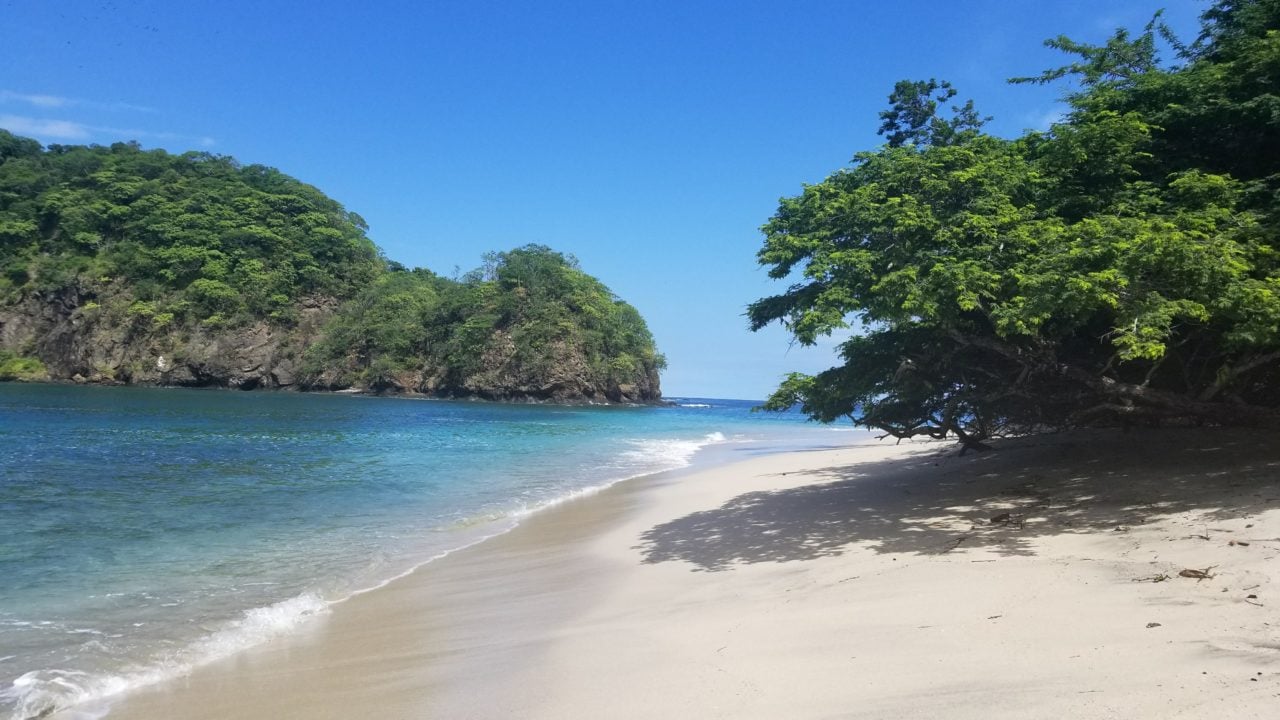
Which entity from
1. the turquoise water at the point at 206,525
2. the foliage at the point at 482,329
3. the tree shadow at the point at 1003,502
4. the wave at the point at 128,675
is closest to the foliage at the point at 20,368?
the foliage at the point at 482,329

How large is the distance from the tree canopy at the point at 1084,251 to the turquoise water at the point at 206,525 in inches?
250

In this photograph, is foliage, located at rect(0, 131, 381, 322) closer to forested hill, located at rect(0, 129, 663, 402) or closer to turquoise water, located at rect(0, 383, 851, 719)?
forested hill, located at rect(0, 129, 663, 402)

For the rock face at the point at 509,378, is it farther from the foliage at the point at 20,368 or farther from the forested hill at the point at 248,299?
the foliage at the point at 20,368

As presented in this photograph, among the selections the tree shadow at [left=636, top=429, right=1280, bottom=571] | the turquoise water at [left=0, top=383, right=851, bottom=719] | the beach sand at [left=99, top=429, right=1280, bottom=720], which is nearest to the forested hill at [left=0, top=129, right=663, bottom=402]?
the turquoise water at [left=0, top=383, right=851, bottom=719]

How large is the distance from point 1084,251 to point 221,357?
77035 millimetres

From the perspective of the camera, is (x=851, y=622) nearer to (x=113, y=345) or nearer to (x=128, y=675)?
(x=128, y=675)

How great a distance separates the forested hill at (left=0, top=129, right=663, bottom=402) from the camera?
2603 inches

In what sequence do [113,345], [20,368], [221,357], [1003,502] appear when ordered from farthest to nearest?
[221,357]
[113,345]
[20,368]
[1003,502]

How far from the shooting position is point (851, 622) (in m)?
5.15

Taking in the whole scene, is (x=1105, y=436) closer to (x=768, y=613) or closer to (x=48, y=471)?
(x=768, y=613)

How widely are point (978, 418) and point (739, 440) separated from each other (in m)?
21.9

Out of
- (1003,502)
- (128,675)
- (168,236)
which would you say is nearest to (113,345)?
(168,236)

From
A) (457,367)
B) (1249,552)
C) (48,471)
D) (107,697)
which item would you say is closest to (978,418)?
(1249,552)

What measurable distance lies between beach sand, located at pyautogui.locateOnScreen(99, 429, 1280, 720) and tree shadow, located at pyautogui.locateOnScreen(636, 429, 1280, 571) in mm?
63
